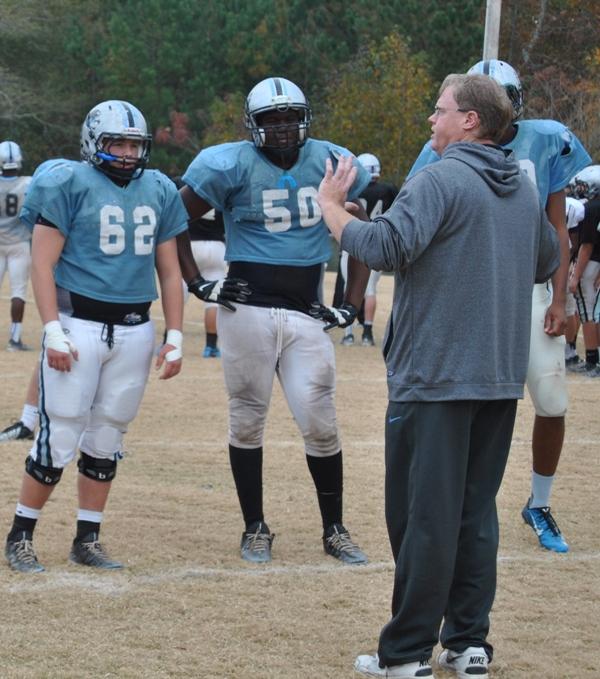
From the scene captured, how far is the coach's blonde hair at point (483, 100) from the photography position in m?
4.07

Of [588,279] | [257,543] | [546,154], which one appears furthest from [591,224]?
[257,543]

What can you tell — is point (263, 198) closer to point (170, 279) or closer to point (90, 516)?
point (170, 279)

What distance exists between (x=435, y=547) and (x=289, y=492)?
9.98ft

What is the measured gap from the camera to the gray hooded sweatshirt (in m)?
3.96

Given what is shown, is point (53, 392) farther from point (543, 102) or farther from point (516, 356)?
point (543, 102)

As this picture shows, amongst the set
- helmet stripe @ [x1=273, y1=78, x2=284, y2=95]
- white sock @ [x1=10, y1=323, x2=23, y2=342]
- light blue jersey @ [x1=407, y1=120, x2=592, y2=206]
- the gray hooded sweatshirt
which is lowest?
white sock @ [x1=10, y1=323, x2=23, y2=342]

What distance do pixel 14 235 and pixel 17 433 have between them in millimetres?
5407

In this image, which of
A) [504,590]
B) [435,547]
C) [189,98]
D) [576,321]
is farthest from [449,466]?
[189,98]

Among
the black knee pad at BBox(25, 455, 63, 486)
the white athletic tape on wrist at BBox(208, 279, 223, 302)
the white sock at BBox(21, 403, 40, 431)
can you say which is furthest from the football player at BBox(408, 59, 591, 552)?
the white sock at BBox(21, 403, 40, 431)

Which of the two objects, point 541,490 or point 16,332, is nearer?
point 541,490

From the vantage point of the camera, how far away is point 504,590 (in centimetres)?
541

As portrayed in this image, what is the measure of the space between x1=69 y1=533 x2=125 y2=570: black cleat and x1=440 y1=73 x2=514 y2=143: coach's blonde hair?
263 centimetres

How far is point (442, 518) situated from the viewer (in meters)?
4.12

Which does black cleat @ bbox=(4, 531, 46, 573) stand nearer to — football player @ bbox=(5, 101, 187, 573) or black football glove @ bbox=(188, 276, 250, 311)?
football player @ bbox=(5, 101, 187, 573)
